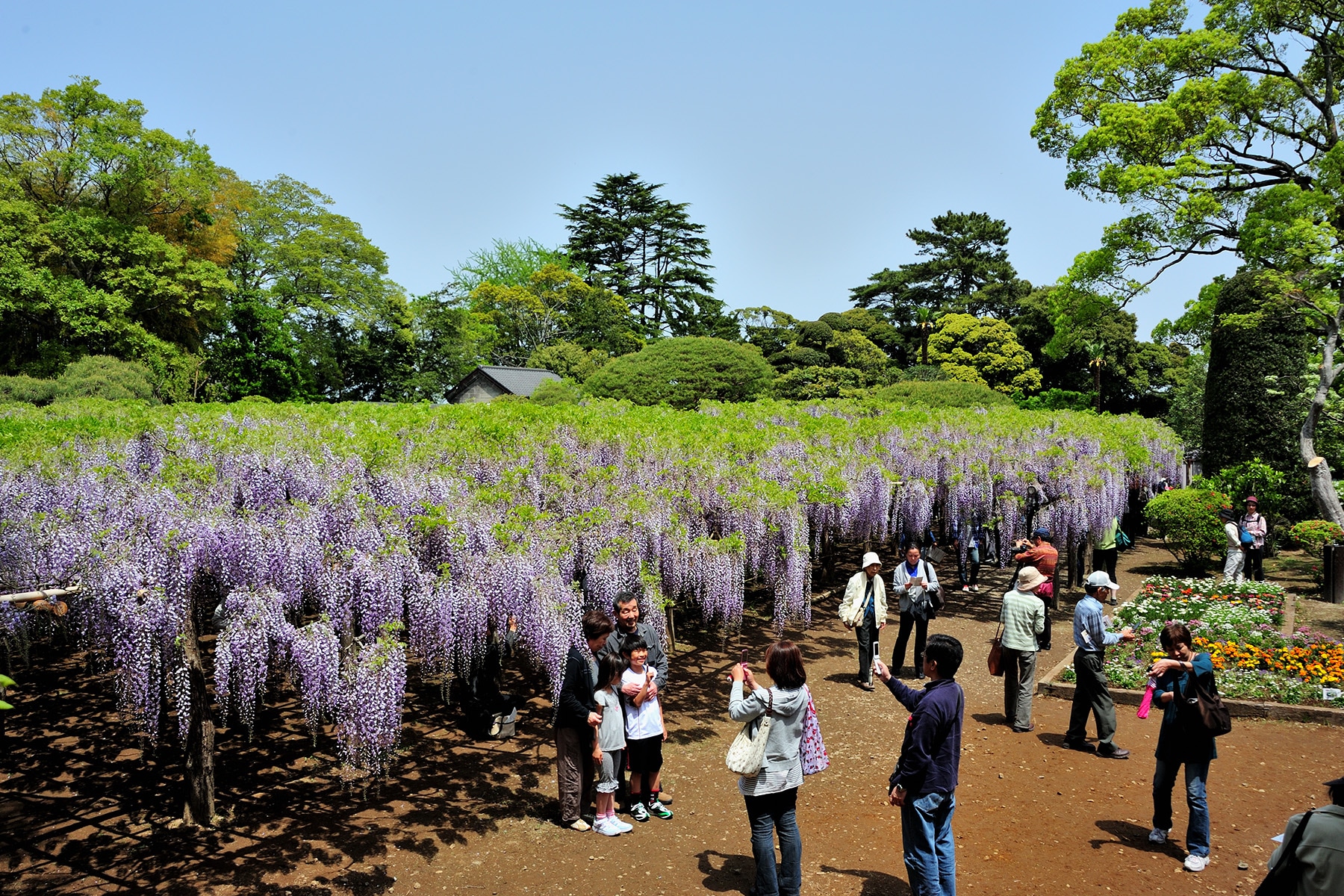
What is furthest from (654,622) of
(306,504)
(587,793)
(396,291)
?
(396,291)

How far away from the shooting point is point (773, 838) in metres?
4.75

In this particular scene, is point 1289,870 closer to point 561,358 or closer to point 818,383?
point 818,383

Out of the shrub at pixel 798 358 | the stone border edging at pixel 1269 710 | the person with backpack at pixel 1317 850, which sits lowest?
the stone border edging at pixel 1269 710

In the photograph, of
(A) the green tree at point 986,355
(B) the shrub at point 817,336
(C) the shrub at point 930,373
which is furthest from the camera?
(B) the shrub at point 817,336

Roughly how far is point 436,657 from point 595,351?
29630mm

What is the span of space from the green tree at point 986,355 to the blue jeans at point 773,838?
3664 centimetres

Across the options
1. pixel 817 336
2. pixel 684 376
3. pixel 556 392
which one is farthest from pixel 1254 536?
pixel 817 336

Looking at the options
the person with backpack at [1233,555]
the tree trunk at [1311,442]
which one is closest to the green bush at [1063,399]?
the person with backpack at [1233,555]

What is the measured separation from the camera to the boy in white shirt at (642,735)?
19.7 feet

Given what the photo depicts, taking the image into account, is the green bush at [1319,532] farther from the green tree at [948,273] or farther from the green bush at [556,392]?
Answer: the green tree at [948,273]

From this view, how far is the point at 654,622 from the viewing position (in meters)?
7.63

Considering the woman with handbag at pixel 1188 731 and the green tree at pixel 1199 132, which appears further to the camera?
the green tree at pixel 1199 132

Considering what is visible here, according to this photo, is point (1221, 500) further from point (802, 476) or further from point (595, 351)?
point (595, 351)

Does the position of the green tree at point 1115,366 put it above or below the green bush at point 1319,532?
above
